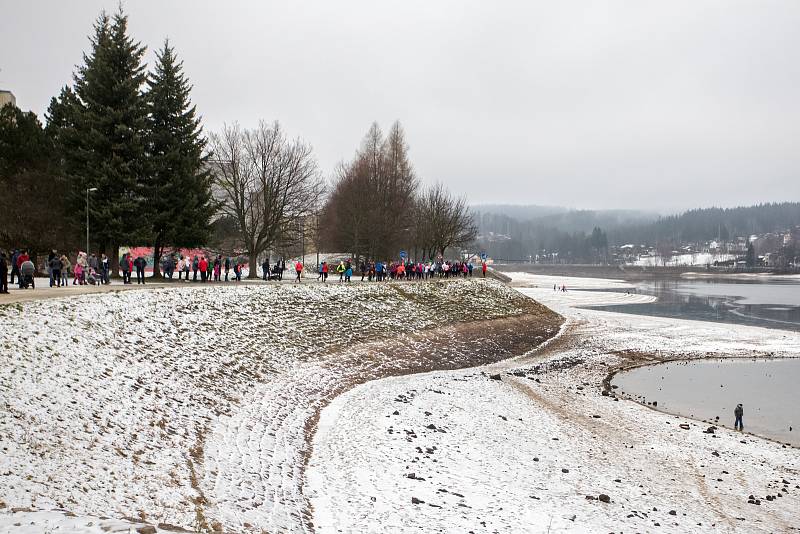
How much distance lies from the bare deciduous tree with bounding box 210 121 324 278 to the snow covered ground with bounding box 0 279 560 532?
18473mm

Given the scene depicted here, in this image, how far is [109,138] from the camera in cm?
3541

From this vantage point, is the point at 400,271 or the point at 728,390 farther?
the point at 400,271

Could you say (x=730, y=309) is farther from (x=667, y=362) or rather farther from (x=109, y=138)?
(x=109, y=138)

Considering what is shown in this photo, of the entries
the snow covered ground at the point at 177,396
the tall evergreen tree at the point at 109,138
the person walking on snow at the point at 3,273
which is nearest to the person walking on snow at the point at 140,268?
the tall evergreen tree at the point at 109,138

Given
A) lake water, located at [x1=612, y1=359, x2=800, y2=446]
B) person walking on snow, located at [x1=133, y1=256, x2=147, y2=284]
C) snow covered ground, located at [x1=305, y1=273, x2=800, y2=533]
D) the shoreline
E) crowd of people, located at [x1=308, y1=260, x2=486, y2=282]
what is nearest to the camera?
snow covered ground, located at [x1=305, y1=273, x2=800, y2=533]

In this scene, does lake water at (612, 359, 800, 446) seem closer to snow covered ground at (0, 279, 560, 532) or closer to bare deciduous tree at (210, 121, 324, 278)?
snow covered ground at (0, 279, 560, 532)

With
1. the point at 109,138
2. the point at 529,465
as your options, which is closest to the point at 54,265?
the point at 109,138

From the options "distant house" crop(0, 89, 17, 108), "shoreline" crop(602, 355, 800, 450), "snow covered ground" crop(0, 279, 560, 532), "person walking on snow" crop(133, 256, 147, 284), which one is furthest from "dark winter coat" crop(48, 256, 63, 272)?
"distant house" crop(0, 89, 17, 108)

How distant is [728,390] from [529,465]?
15.6 m

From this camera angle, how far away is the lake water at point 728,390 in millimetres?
19734

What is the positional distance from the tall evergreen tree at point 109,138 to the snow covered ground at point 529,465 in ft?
76.7

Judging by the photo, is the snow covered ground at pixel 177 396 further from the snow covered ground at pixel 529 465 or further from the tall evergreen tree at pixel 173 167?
the tall evergreen tree at pixel 173 167

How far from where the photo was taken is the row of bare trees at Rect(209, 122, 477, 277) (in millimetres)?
48406

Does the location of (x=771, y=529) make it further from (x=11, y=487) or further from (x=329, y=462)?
(x=11, y=487)
